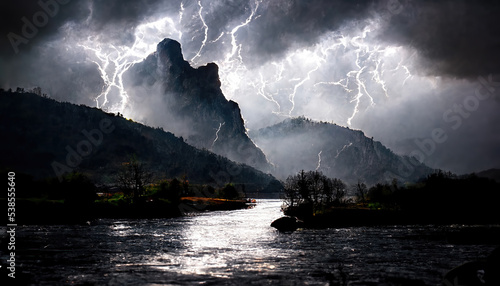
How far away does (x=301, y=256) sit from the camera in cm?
3086

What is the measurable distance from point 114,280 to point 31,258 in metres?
12.6

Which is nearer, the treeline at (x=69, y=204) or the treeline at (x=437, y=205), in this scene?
the treeline at (x=69, y=204)

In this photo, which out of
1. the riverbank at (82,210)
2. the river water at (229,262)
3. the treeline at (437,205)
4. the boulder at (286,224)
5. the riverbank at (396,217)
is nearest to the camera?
the river water at (229,262)

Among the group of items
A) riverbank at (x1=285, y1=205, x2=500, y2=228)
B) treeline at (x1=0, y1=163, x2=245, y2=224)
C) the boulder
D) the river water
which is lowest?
riverbank at (x1=285, y1=205, x2=500, y2=228)

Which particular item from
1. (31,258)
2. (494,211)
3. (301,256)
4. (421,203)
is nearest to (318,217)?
(421,203)

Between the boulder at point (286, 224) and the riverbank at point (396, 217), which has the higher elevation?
the boulder at point (286, 224)

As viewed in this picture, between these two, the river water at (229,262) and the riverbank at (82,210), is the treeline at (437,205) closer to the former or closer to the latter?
the river water at (229,262)

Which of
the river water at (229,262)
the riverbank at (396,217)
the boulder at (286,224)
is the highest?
the river water at (229,262)

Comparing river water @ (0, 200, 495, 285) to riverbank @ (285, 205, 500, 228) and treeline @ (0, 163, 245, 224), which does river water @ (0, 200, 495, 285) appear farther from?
riverbank @ (285, 205, 500, 228)

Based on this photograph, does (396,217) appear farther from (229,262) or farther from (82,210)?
(82,210)

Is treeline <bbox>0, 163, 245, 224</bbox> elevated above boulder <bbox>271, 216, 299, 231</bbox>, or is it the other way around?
treeline <bbox>0, 163, 245, 224</bbox>

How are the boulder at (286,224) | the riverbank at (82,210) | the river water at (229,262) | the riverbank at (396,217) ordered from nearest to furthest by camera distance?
the river water at (229,262), the boulder at (286,224), the riverbank at (82,210), the riverbank at (396,217)

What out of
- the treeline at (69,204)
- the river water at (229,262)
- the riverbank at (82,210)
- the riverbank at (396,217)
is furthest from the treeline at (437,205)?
the treeline at (69,204)

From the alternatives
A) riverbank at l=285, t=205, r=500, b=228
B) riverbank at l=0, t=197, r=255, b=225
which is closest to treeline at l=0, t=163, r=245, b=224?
riverbank at l=0, t=197, r=255, b=225
